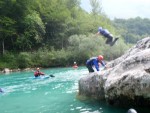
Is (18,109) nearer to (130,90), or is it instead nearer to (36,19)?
(130,90)

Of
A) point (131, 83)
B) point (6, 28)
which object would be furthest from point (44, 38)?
point (131, 83)

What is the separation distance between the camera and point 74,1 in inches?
3184

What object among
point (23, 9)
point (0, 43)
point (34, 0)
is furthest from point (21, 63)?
point (34, 0)

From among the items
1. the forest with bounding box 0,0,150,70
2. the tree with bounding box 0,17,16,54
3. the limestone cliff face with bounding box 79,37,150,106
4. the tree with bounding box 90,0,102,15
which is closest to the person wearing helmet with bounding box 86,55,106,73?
the limestone cliff face with bounding box 79,37,150,106

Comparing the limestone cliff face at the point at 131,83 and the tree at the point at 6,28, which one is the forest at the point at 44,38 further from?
the limestone cliff face at the point at 131,83

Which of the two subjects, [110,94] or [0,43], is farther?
[0,43]

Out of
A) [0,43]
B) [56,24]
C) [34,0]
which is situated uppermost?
[34,0]

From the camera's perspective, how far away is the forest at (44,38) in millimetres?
54656

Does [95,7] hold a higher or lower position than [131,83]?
higher

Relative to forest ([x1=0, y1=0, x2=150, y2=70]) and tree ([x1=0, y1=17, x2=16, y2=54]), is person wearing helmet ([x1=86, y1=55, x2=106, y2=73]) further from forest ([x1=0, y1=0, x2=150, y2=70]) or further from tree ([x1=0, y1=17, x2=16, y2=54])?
tree ([x1=0, y1=17, x2=16, y2=54])

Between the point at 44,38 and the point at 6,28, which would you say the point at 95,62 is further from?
the point at 44,38

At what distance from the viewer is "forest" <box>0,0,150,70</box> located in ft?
179

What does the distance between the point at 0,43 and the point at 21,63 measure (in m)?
9.57

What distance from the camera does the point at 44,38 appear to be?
64750 mm
